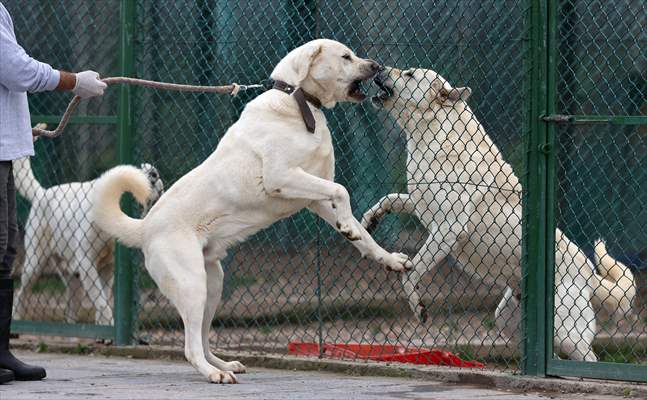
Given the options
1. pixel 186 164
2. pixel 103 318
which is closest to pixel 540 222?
pixel 186 164

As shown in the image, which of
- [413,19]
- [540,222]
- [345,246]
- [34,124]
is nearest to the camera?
[540,222]

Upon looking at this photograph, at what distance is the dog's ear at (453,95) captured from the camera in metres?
5.89

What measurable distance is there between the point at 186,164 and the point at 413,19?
6.09 feet

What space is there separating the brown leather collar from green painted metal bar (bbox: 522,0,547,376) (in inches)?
39.3

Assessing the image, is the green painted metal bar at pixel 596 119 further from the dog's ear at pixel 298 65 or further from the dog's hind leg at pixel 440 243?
the dog's ear at pixel 298 65

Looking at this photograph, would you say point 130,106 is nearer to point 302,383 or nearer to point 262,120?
point 262,120

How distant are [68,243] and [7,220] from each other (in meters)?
2.99

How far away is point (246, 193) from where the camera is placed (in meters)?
5.33

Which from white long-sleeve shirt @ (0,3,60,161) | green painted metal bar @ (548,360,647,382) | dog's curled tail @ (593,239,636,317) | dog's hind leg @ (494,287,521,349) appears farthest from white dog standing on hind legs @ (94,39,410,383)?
dog's curled tail @ (593,239,636,317)

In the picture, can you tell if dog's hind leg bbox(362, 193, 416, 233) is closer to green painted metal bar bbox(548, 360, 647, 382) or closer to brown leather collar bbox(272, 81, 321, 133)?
brown leather collar bbox(272, 81, 321, 133)

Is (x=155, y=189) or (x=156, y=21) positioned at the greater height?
(x=156, y=21)

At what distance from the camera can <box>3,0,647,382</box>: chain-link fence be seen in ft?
19.1

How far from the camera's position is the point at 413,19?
5.89 metres

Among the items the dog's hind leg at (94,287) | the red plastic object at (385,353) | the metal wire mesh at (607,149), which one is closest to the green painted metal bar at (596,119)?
the metal wire mesh at (607,149)
